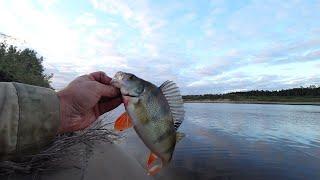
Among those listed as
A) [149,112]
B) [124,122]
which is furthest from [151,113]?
[124,122]

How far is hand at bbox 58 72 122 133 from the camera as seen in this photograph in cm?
296

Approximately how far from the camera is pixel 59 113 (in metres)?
2.74

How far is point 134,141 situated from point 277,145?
7252 millimetres

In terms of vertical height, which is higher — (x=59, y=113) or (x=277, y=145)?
(x=59, y=113)

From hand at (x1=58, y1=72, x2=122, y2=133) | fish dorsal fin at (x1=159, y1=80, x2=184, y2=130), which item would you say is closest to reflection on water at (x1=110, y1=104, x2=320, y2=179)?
hand at (x1=58, y1=72, x2=122, y2=133)

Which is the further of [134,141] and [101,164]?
[134,141]

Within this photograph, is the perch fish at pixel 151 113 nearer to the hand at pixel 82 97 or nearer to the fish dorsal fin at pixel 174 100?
the fish dorsal fin at pixel 174 100

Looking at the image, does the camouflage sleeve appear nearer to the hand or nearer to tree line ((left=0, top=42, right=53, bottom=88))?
the hand

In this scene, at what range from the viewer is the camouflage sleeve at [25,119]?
2.42m

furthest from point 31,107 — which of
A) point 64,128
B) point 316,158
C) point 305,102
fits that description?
point 305,102

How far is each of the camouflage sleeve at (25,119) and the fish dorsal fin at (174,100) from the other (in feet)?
2.53

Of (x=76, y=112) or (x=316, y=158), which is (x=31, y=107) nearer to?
(x=76, y=112)

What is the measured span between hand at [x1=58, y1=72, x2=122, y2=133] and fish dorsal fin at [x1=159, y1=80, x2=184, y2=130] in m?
0.47

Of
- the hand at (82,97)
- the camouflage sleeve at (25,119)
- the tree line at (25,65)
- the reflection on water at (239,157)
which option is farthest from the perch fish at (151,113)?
the tree line at (25,65)
